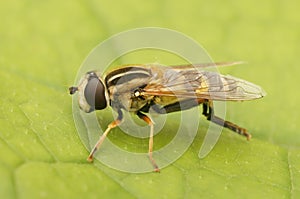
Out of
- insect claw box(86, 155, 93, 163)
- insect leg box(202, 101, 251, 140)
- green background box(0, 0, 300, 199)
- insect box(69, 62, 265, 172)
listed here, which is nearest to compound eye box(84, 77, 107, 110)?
insect box(69, 62, 265, 172)

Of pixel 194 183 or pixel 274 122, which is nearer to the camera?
pixel 194 183

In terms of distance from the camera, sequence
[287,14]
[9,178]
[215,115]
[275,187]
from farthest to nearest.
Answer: [287,14] < [215,115] < [275,187] < [9,178]

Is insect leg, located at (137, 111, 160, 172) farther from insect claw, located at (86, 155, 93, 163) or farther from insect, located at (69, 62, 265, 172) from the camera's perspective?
insect claw, located at (86, 155, 93, 163)

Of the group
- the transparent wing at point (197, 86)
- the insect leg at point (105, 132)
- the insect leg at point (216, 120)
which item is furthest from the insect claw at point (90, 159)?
the insect leg at point (216, 120)

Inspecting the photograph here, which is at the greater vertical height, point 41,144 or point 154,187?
point 41,144

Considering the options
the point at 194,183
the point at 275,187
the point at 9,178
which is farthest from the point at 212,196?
the point at 9,178

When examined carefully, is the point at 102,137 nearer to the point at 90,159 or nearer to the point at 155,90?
the point at 90,159

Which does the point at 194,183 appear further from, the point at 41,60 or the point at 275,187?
the point at 41,60

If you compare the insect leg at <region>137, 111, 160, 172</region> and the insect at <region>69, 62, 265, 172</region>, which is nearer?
the insect leg at <region>137, 111, 160, 172</region>

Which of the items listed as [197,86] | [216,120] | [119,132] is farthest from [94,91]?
[216,120]
